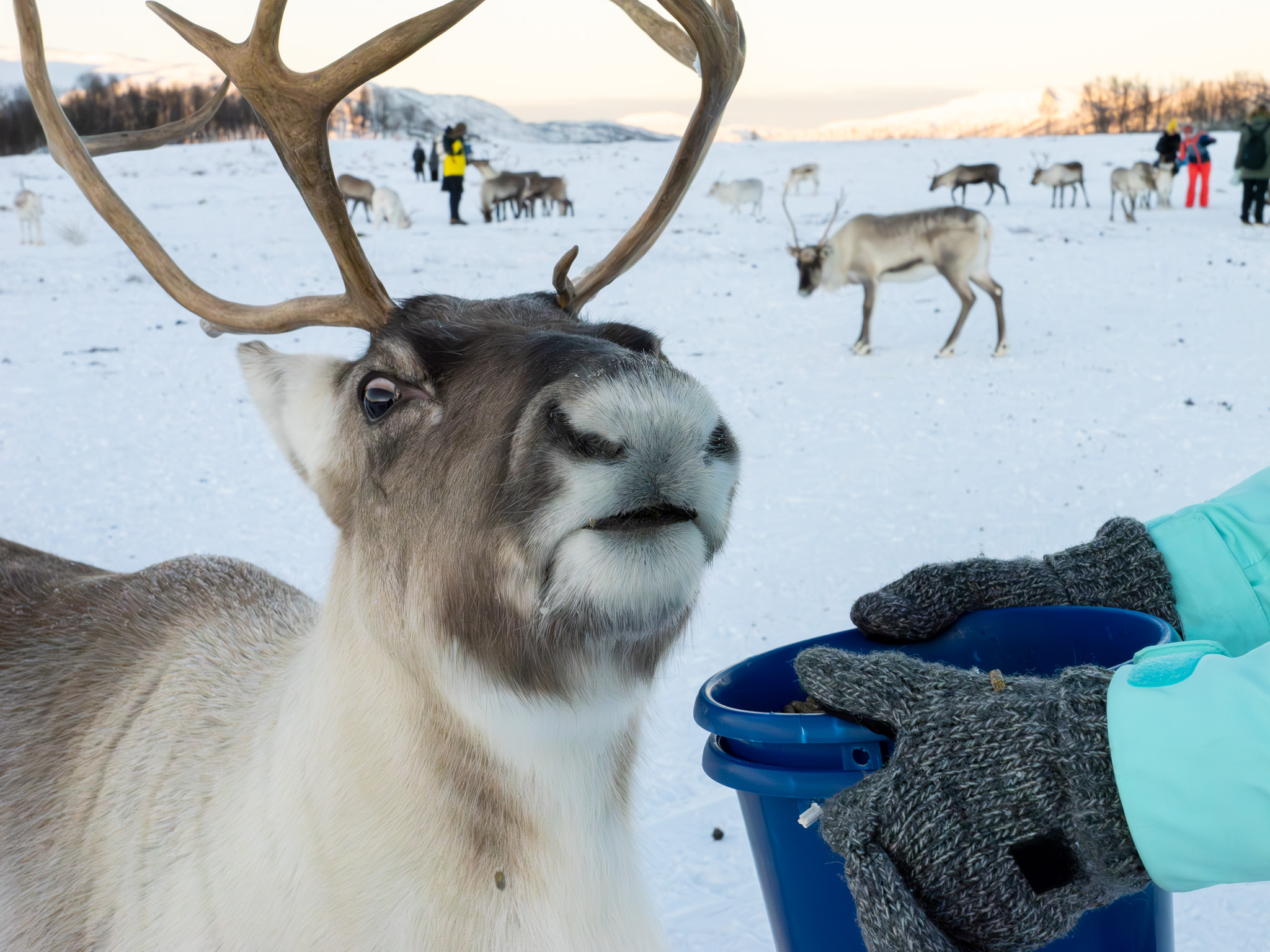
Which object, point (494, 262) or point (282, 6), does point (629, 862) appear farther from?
point (494, 262)

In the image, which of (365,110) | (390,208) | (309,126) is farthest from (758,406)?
(365,110)

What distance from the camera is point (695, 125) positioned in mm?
2398

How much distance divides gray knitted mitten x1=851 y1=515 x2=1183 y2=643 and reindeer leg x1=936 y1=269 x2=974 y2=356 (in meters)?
8.35

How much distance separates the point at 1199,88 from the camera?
43688mm

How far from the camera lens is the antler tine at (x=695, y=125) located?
225 centimetres

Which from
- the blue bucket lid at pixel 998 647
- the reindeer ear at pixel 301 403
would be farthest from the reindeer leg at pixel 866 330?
the reindeer ear at pixel 301 403

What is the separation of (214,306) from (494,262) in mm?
12015

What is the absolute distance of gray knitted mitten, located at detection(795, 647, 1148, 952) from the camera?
4.34ft

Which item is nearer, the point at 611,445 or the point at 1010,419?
the point at 611,445

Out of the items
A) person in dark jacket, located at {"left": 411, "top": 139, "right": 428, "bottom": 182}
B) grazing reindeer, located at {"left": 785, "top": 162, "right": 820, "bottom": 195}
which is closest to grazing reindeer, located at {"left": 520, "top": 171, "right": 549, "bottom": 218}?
person in dark jacket, located at {"left": 411, "top": 139, "right": 428, "bottom": 182}

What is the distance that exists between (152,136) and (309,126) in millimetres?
872

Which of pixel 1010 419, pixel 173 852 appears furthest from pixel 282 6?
pixel 1010 419

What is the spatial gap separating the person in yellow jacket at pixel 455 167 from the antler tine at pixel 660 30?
16.5 m

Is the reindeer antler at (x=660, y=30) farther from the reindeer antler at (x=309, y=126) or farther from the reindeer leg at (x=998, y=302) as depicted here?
the reindeer leg at (x=998, y=302)
